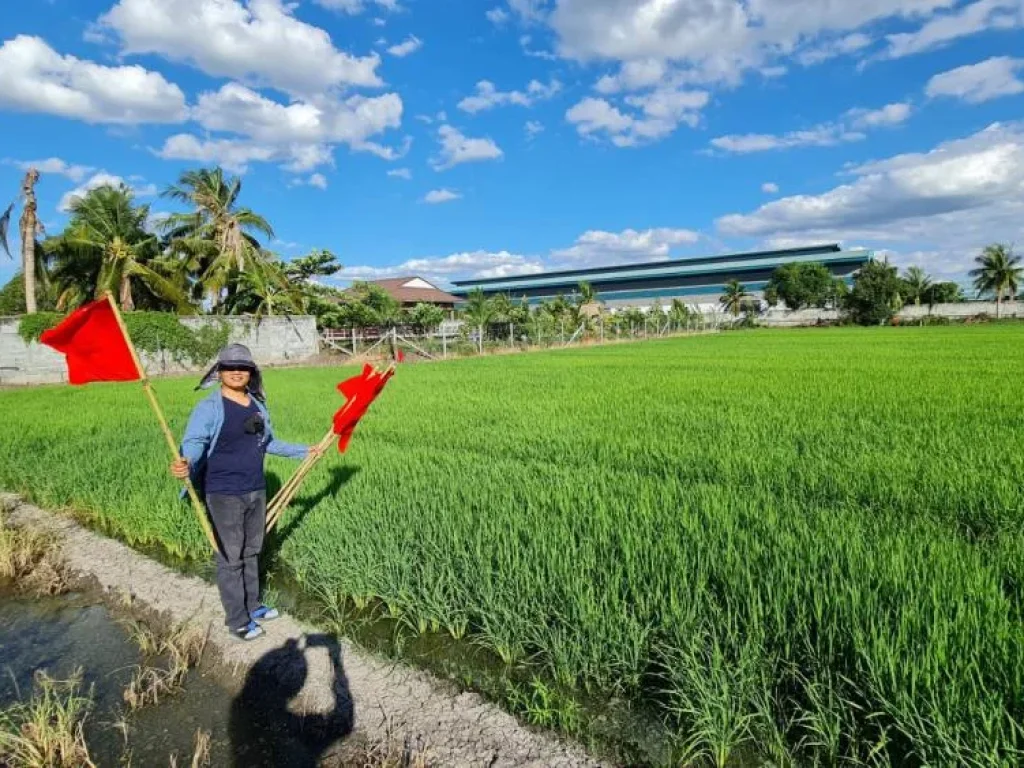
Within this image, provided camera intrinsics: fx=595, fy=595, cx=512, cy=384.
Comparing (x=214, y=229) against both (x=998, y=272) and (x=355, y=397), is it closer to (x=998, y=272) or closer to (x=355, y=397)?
(x=355, y=397)

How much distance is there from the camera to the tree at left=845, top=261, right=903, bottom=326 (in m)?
45.6

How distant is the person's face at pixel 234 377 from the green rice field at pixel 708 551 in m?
1.08

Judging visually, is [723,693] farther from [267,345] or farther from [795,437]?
[267,345]

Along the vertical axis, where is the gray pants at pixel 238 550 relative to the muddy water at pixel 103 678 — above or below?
above

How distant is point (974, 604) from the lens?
2.08m

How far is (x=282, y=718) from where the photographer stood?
2295mm

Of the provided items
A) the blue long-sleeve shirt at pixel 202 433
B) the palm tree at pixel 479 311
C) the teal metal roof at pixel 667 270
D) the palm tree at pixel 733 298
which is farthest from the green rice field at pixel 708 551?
the teal metal roof at pixel 667 270

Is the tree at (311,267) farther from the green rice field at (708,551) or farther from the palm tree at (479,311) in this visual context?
the green rice field at (708,551)

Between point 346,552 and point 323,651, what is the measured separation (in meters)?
0.67

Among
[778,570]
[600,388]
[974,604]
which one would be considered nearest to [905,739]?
[974,604]

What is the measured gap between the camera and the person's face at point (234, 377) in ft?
9.35

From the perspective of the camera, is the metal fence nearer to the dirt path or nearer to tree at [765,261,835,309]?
the dirt path

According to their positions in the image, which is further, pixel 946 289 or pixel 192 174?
pixel 946 289

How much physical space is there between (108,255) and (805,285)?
51098 mm
